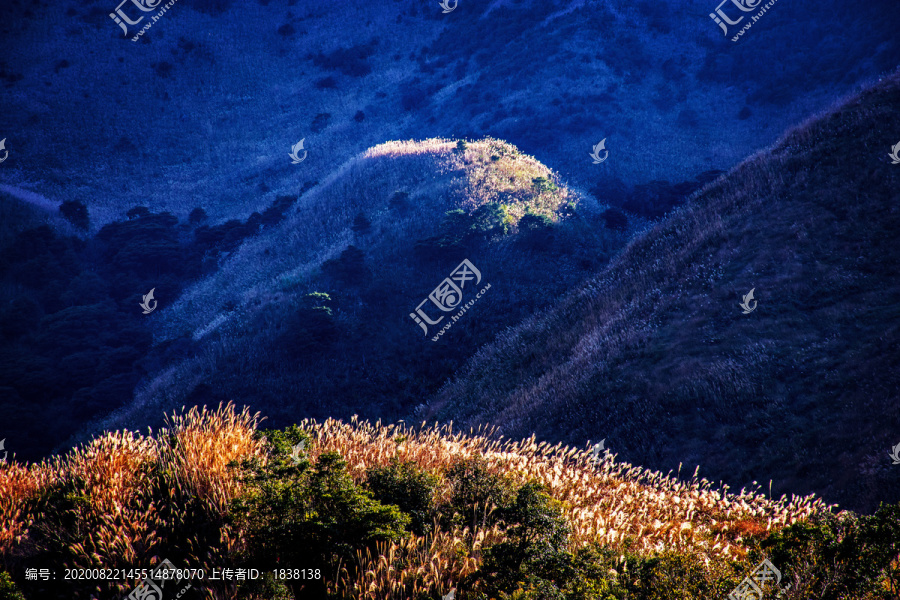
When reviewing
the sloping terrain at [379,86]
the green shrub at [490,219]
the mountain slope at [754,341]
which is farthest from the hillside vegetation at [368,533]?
the sloping terrain at [379,86]

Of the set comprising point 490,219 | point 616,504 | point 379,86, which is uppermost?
point 379,86

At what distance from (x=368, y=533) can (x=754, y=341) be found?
12779 millimetres

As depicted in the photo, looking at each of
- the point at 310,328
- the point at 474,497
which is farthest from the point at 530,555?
the point at 310,328

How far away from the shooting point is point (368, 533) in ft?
14.4

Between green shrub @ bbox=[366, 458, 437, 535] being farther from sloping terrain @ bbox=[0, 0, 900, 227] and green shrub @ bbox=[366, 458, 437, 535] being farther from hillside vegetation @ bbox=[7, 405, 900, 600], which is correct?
sloping terrain @ bbox=[0, 0, 900, 227]

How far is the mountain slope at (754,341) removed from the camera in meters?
10.3

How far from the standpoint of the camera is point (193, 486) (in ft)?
17.0

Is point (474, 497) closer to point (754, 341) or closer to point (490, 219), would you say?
point (754, 341)

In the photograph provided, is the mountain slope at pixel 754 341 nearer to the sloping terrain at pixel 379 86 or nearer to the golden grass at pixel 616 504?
the golden grass at pixel 616 504

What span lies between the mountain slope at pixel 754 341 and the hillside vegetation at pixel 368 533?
5441 millimetres

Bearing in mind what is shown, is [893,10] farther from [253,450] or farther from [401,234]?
[253,450]

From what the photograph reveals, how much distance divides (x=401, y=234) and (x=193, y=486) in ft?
75.5

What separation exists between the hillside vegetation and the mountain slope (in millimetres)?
5441

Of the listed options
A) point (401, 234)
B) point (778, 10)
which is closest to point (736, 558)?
point (401, 234)
